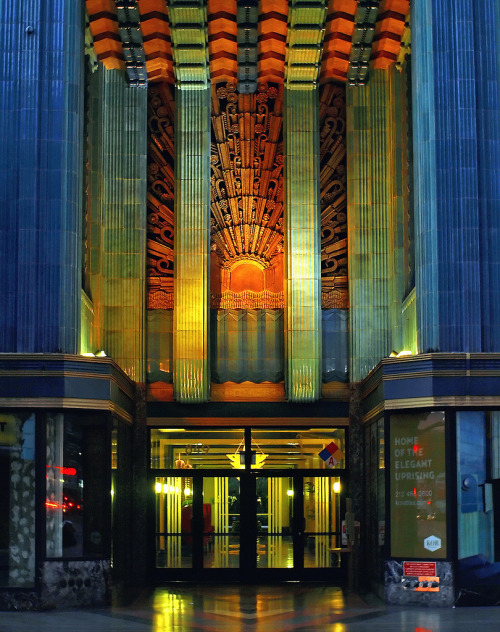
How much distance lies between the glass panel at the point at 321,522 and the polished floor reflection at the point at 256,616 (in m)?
2.70

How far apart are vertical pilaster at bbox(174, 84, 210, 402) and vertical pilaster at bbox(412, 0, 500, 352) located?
614 cm

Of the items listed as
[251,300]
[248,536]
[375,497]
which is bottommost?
[248,536]

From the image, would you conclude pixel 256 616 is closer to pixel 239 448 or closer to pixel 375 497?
pixel 375 497

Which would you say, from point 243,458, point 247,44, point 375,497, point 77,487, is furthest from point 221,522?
point 247,44

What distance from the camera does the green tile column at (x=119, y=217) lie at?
85.0ft

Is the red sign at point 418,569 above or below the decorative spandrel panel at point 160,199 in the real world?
below

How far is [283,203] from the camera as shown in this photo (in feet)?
88.6

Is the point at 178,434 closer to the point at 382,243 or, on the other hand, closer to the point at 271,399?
the point at 271,399

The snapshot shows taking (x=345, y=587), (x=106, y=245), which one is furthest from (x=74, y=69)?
(x=345, y=587)

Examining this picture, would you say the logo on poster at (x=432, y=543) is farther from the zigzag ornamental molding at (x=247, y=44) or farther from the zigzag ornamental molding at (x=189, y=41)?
the zigzag ornamental molding at (x=189, y=41)

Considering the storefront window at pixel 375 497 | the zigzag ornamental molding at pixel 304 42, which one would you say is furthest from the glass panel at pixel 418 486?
the zigzag ornamental molding at pixel 304 42

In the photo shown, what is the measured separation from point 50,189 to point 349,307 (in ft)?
27.7

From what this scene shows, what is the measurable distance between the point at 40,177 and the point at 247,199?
723 centimetres

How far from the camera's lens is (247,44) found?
26.1 meters
